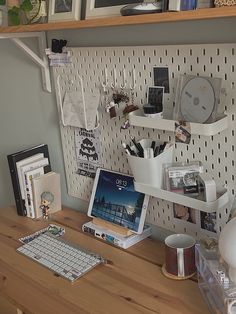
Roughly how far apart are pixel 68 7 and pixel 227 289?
3.31 feet

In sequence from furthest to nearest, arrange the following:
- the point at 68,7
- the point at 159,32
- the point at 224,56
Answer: the point at 68,7
the point at 159,32
the point at 224,56

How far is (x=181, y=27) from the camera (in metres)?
1.25

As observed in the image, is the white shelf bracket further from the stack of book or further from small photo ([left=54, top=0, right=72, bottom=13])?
the stack of book

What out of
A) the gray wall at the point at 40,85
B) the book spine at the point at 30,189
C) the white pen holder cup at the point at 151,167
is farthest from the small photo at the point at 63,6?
the book spine at the point at 30,189

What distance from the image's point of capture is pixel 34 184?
5.69ft

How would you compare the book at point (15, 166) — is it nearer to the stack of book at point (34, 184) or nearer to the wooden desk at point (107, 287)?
the stack of book at point (34, 184)

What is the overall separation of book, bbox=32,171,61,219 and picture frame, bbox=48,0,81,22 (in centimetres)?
63

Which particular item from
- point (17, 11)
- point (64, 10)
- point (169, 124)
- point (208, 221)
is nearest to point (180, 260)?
point (208, 221)

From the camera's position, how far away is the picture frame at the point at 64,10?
4.60 feet

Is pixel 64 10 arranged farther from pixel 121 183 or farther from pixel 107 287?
pixel 107 287

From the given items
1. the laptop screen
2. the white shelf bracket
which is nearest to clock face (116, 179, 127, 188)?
the laptop screen

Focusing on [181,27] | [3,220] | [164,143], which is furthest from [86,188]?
[181,27]

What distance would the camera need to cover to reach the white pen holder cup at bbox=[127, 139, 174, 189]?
1314 mm

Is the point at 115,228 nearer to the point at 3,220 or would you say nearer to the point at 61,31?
the point at 3,220
